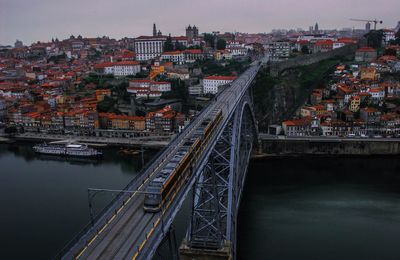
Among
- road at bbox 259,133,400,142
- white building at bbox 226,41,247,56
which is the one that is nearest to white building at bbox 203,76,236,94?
road at bbox 259,133,400,142

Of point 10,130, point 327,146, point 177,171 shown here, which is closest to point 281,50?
point 327,146

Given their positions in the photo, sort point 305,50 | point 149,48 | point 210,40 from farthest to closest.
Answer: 1. point 210,40
2. point 149,48
3. point 305,50

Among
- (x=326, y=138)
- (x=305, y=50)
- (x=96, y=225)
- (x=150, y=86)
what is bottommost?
(x=326, y=138)

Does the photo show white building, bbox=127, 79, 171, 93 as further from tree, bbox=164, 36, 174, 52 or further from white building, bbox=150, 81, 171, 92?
tree, bbox=164, 36, 174, 52

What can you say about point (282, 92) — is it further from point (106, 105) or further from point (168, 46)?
point (168, 46)

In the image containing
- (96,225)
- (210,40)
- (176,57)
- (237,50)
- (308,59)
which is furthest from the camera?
(210,40)

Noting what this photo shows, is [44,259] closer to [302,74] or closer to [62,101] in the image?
[62,101]
